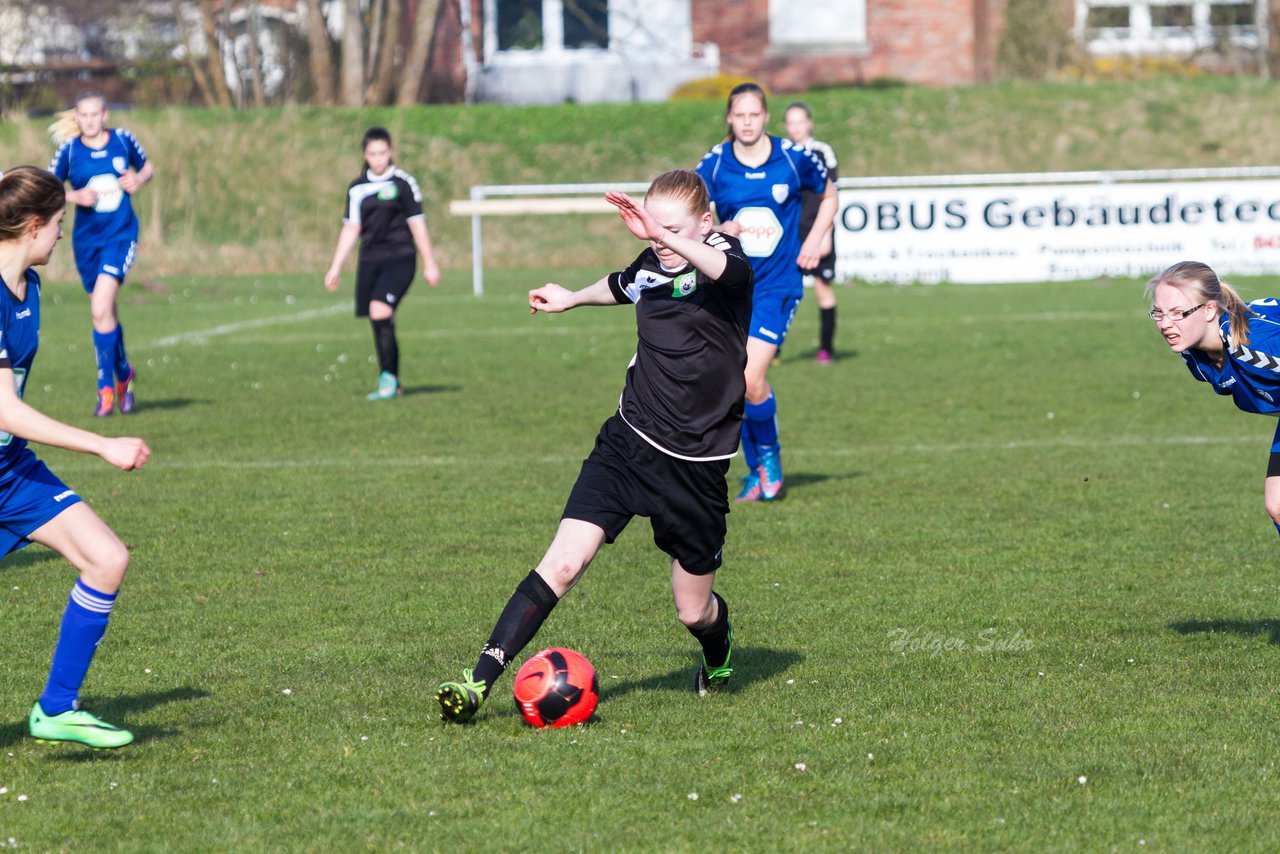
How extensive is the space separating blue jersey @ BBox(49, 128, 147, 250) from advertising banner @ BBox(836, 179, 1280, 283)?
502 inches

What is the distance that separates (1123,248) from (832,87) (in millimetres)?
15327

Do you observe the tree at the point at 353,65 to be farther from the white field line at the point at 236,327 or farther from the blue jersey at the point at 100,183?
the blue jersey at the point at 100,183

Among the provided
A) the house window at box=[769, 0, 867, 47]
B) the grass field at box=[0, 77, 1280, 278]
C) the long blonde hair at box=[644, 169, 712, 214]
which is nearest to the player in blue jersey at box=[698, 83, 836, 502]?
the long blonde hair at box=[644, 169, 712, 214]

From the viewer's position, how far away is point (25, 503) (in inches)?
195

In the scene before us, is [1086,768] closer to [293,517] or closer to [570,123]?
[293,517]

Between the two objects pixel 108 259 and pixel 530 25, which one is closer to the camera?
pixel 108 259

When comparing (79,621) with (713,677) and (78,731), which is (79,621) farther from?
(713,677)

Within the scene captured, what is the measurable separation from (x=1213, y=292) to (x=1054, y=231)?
19.2 meters

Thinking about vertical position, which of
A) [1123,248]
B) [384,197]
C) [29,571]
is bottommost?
[1123,248]

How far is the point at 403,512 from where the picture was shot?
9.10 m

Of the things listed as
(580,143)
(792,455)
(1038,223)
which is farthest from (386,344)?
(580,143)

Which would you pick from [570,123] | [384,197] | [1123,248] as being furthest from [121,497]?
[570,123]

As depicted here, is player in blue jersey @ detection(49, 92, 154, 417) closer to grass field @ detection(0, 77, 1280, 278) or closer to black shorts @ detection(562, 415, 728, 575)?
black shorts @ detection(562, 415, 728, 575)

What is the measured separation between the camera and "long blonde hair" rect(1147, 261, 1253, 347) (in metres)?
5.44
